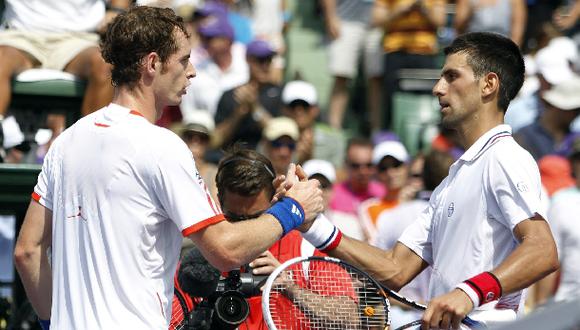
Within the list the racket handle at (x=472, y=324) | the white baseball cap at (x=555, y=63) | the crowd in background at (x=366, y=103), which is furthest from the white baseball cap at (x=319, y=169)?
the racket handle at (x=472, y=324)

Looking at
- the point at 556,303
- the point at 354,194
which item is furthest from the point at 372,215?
the point at 556,303

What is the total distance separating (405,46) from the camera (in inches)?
400

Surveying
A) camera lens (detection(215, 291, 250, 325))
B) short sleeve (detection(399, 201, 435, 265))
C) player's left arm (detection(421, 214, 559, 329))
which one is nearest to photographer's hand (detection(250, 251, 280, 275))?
camera lens (detection(215, 291, 250, 325))

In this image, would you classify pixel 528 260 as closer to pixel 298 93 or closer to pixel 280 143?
pixel 280 143

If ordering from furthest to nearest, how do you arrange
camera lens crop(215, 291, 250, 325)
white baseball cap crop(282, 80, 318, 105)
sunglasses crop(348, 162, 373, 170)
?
white baseball cap crop(282, 80, 318, 105) < sunglasses crop(348, 162, 373, 170) < camera lens crop(215, 291, 250, 325)

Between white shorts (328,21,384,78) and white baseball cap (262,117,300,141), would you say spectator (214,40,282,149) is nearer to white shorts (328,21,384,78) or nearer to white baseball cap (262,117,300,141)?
white baseball cap (262,117,300,141)

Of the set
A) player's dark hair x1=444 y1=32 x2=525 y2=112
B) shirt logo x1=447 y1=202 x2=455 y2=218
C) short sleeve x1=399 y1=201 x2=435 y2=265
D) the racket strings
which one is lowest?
the racket strings

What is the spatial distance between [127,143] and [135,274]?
1.46 feet

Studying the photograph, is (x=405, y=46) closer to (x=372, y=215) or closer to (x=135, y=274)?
(x=372, y=215)

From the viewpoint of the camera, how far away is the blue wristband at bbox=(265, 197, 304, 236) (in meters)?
4.20

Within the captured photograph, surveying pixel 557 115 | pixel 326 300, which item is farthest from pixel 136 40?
pixel 557 115

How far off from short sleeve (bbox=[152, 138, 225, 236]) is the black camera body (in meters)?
0.47

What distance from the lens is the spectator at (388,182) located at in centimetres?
819

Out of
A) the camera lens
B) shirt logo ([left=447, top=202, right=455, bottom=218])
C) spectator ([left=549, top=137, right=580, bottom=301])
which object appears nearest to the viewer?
the camera lens
